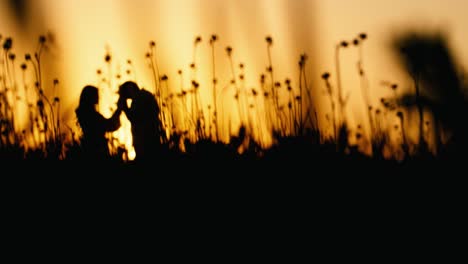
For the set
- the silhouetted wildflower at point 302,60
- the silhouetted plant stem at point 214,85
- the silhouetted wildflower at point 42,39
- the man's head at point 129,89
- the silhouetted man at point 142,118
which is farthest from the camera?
the man's head at point 129,89

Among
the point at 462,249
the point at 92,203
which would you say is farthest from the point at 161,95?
the point at 462,249

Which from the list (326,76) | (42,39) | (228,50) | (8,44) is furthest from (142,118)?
(42,39)

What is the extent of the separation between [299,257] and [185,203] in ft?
2.87

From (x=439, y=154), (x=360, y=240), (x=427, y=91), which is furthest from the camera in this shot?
(x=427, y=91)

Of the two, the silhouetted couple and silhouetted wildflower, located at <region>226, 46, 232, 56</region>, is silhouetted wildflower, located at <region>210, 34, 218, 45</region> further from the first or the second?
the silhouetted couple

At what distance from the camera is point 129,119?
20.0 ft

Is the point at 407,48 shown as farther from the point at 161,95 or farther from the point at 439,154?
the point at 161,95

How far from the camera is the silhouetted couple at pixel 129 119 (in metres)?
4.90

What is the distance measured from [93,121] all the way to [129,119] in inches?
23.3

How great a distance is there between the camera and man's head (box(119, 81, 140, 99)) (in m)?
5.43

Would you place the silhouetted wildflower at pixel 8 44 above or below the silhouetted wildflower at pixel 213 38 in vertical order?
above

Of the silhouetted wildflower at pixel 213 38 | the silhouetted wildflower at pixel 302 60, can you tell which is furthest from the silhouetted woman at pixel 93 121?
the silhouetted wildflower at pixel 302 60

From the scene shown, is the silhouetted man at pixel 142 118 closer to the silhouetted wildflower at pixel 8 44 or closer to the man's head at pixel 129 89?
the man's head at pixel 129 89

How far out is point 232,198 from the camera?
3855 mm
